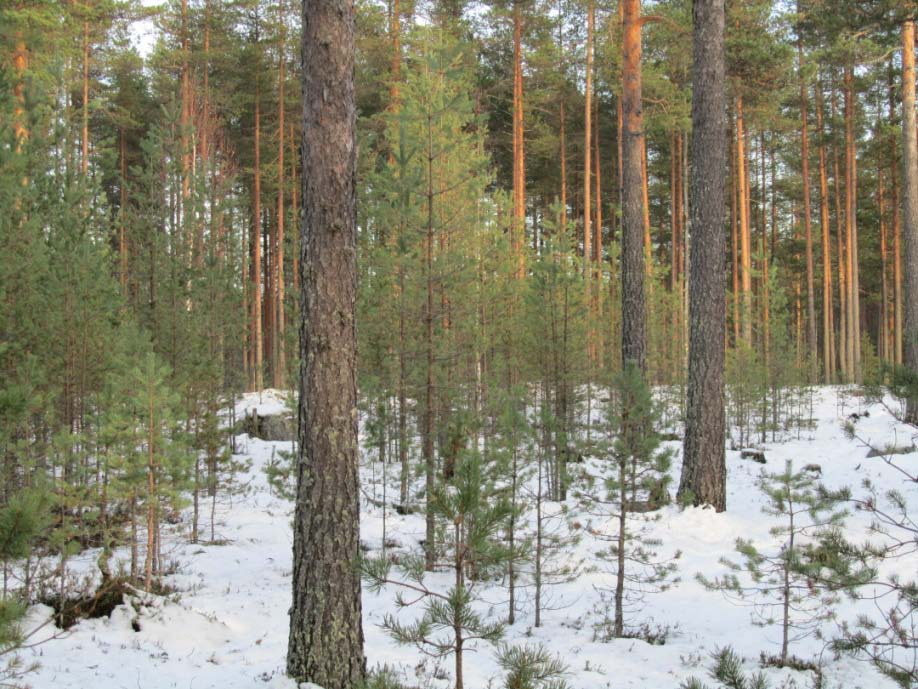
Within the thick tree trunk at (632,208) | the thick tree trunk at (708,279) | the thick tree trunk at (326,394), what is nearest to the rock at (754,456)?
the thick tree trunk at (632,208)

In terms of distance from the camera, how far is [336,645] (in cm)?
463

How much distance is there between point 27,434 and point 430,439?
5.56m

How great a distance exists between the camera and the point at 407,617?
7.57m

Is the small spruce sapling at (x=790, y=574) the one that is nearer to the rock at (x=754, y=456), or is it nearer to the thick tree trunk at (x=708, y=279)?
the thick tree trunk at (x=708, y=279)

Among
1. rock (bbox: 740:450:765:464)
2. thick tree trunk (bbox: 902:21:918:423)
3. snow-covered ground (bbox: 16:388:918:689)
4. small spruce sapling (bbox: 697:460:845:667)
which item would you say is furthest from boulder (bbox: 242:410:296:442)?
thick tree trunk (bbox: 902:21:918:423)

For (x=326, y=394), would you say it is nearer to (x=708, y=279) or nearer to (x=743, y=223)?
(x=708, y=279)

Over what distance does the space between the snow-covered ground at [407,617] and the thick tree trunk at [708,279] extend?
2.28ft

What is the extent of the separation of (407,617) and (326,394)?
4.09 m

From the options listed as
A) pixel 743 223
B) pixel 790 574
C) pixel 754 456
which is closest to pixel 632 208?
pixel 754 456

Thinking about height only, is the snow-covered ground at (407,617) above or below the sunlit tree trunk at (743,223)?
below

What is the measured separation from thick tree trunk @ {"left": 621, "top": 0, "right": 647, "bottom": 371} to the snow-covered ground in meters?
2.93

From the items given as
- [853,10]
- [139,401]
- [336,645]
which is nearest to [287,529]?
[139,401]

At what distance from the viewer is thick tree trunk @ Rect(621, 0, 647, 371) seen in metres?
10.9

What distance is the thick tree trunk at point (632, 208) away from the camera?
10852mm
